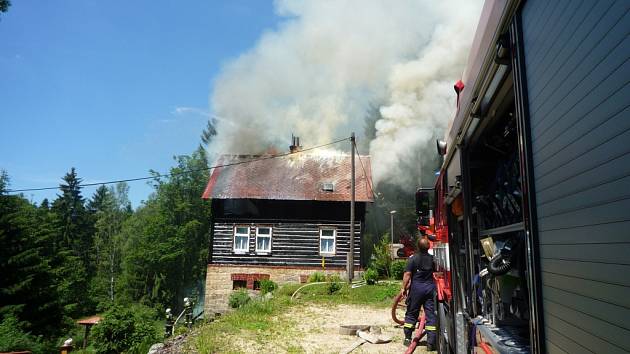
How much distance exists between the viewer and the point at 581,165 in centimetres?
158

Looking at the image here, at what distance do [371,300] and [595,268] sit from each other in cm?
1385

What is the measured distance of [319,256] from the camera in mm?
23625

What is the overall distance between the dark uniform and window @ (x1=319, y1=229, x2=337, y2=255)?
1684cm

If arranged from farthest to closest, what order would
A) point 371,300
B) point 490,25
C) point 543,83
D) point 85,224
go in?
point 85,224 < point 371,300 < point 490,25 < point 543,83

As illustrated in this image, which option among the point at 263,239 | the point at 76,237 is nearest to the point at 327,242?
the point at 263,239

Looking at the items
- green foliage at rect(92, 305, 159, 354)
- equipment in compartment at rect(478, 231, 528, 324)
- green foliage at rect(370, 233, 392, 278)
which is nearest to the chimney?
green foliage at rect(370, 233, 392, 278)

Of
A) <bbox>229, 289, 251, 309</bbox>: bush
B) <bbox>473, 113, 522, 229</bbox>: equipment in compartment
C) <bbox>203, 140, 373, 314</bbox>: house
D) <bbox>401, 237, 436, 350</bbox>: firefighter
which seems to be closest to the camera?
<bbox>473, 113, 522, 229</bbox>: equipment in compartment

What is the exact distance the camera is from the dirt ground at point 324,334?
7828mm

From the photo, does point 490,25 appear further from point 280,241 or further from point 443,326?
point 280,241

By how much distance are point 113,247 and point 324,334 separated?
48.0m

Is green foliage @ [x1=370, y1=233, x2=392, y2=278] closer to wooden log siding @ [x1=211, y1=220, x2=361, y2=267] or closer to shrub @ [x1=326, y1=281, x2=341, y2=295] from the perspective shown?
wooden log siding @ [x1=211, y1=220, x2=361, y2=267]

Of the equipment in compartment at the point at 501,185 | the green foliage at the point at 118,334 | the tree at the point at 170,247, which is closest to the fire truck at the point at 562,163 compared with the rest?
the equipment in compartment at the point at 501,185

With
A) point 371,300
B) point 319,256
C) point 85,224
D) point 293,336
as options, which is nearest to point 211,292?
point 319,256

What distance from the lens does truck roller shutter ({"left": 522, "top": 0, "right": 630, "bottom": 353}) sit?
130cm
